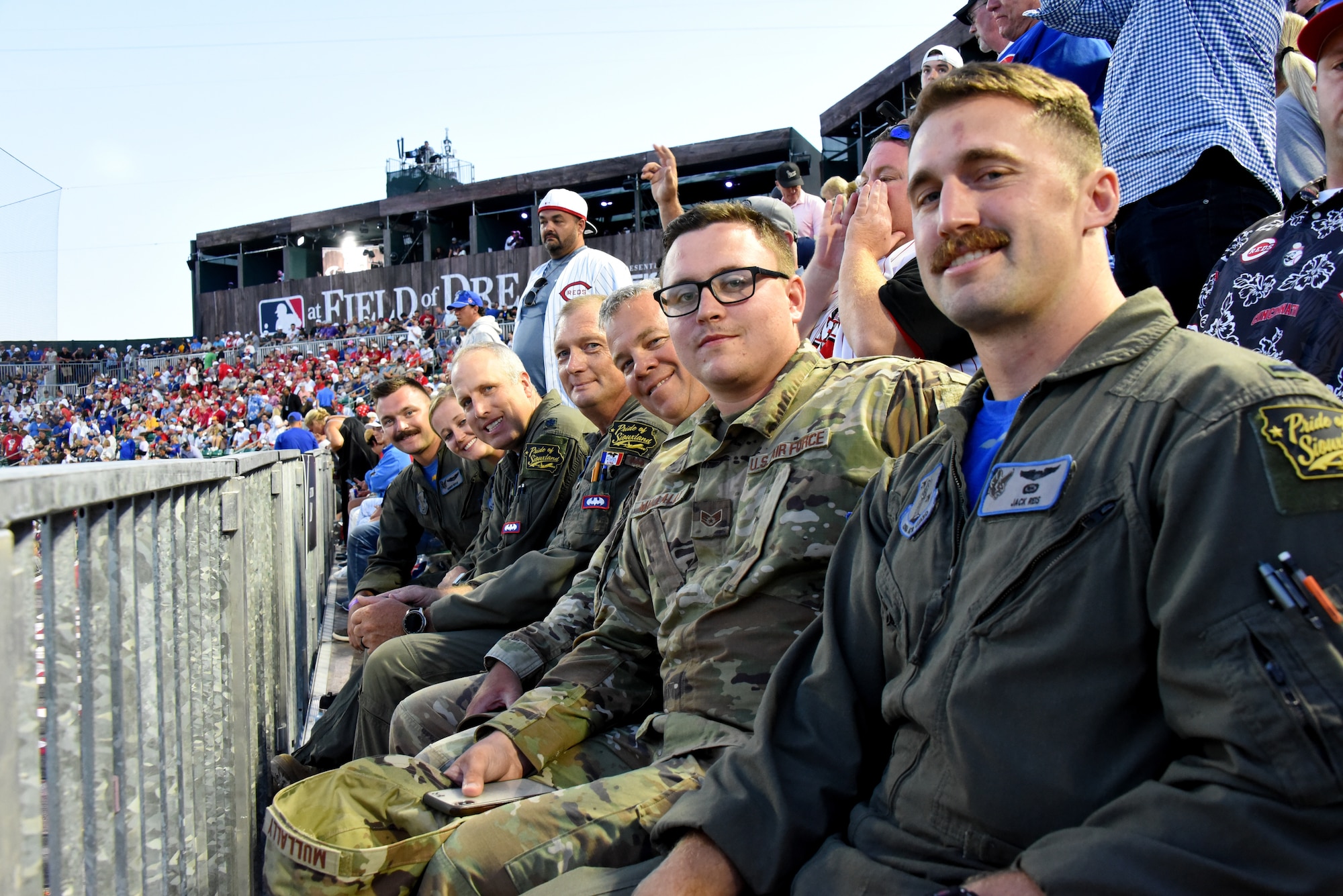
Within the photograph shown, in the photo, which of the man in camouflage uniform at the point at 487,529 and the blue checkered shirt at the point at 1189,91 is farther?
the man in camouflage uniform at the point at 487,529

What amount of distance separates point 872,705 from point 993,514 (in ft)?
1.47

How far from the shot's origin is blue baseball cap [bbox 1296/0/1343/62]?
1836mm

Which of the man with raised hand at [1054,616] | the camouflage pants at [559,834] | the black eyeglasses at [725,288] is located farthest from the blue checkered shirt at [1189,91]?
the camouflage pants at [559,834]


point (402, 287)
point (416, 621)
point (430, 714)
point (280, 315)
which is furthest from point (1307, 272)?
point (280, 315)

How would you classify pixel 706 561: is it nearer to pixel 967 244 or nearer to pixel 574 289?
pixel 967 244

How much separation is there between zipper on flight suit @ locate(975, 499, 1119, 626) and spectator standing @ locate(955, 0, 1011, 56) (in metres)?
3.57

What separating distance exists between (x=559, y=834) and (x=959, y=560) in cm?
107

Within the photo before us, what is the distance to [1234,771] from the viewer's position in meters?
1.04

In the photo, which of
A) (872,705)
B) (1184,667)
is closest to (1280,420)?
(1184,667)

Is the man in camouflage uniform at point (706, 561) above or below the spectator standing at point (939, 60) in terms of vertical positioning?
below

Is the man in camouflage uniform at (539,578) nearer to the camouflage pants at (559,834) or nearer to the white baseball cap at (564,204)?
the camouflage pants at (559,834)

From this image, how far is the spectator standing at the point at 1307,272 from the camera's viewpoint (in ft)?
6.01

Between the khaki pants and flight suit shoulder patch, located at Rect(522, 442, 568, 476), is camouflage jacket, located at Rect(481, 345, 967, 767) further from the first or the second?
flight suit shoulder patch, located at Rect(522, 442, 568, 476)

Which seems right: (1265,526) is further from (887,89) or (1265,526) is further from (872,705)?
(887,89)
